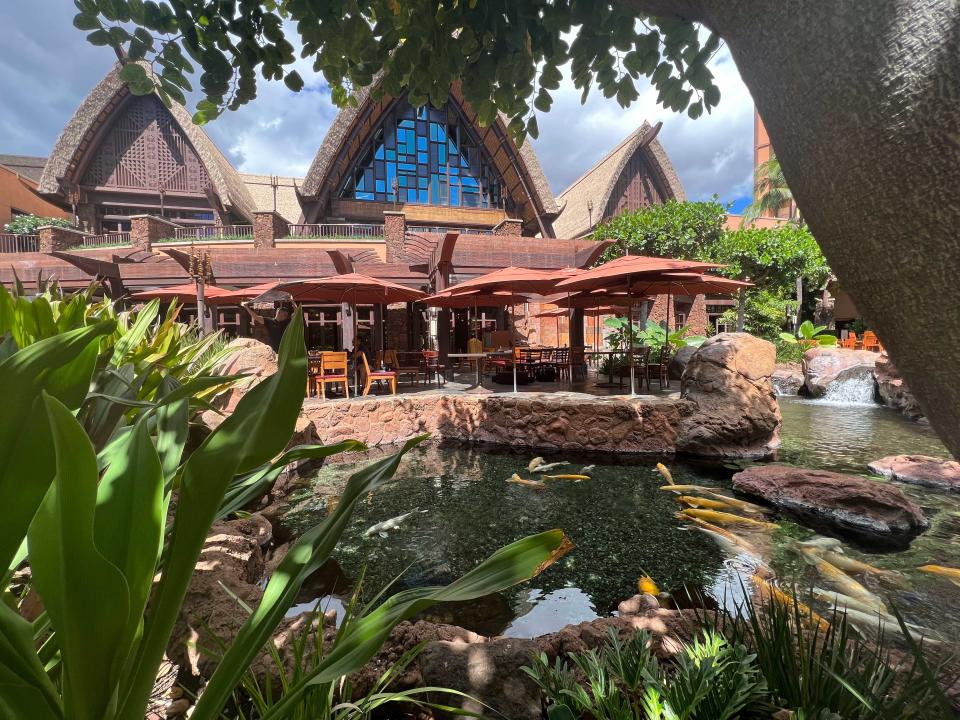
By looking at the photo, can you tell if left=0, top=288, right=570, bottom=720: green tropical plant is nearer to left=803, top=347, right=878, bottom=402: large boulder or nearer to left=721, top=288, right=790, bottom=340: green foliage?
left=803, top=347, right=878, bottom=402: large boulder

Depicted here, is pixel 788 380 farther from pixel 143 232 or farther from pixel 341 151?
pixel 143 232

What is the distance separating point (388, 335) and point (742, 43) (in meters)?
14.2

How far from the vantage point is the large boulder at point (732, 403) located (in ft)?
21.5

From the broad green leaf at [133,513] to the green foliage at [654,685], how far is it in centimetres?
115

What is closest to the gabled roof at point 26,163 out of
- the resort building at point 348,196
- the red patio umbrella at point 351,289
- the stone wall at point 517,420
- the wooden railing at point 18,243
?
the resort building at point 348,196

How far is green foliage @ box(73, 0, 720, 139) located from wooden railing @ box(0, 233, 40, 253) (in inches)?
748

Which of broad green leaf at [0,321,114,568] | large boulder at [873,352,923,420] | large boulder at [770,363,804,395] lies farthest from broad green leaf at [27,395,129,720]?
large boulder at [770,363,804,395]

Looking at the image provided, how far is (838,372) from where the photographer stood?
1229 cm

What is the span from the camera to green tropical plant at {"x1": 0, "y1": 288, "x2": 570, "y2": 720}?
0.44 metres

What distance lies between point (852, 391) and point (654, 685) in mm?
14155

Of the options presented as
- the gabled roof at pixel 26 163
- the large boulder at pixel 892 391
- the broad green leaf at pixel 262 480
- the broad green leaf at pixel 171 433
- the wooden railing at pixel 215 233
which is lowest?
the large boulder at pixel 892 391

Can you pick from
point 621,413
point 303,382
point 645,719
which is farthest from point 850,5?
point 621,413

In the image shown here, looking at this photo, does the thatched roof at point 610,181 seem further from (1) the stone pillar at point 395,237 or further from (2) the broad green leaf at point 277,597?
(2) the broad green leaf at point 277,597

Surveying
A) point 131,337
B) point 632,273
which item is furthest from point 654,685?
point 632,273
